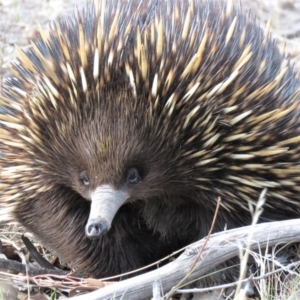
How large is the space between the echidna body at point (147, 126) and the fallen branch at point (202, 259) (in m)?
0.24

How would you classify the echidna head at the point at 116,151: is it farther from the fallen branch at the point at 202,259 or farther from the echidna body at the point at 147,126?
the fallen branch at the point at 202,259

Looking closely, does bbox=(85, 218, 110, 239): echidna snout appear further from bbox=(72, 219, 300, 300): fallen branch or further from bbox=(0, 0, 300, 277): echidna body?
bbox=(72, 219, 300, 300): fallen branch

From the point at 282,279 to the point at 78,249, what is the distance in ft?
2.72

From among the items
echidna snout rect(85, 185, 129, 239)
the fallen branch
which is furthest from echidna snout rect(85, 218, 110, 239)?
the fallen branch

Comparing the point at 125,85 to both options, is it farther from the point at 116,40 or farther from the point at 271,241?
the point at 271,241

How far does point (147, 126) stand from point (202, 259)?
0.51 m

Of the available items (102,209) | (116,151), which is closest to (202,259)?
(102,209)

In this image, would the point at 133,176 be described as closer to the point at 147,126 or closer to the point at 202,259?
the point at 147,126

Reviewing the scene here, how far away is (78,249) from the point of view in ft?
11.2

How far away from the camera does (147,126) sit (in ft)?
9.63

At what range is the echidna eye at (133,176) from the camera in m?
2.94

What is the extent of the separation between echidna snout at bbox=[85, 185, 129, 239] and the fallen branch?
0.22 metres

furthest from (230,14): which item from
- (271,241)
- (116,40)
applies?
(271,241)

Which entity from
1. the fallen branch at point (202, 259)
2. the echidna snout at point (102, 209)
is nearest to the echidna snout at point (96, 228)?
the echidna snout at point (102, 209)
